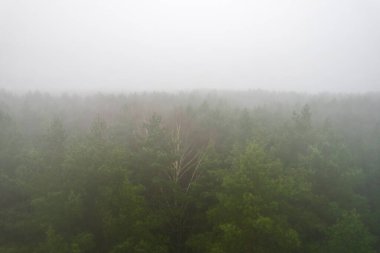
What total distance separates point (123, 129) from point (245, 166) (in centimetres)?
1887

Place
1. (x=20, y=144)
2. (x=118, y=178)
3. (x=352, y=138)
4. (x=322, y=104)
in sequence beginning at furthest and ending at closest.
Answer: (x=322, y=104)
(x=352, y=138)
(x=20, y=144)
(x=118, y=178)

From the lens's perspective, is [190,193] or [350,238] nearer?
[350,238]

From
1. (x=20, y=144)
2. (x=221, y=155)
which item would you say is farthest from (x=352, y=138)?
(x=20, y=144)

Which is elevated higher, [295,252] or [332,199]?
[332,199]

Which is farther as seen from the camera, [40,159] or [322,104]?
[322,104]

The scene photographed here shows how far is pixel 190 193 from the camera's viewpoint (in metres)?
23.5

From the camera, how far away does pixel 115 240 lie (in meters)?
19.5

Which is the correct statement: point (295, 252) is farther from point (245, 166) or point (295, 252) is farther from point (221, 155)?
point (221, 155)

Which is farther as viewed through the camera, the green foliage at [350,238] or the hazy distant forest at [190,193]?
the green foliage at [350,238]

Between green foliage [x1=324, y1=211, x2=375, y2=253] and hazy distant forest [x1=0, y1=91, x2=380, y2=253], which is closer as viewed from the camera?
hazy distant forest [x1=0, y1=91, x2=380, y2=253]

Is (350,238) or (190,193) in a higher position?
(190,193)

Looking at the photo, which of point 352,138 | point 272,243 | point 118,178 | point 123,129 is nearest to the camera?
point 272,243

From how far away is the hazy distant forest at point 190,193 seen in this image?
18609mm

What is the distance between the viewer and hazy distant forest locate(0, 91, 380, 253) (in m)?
18.6
